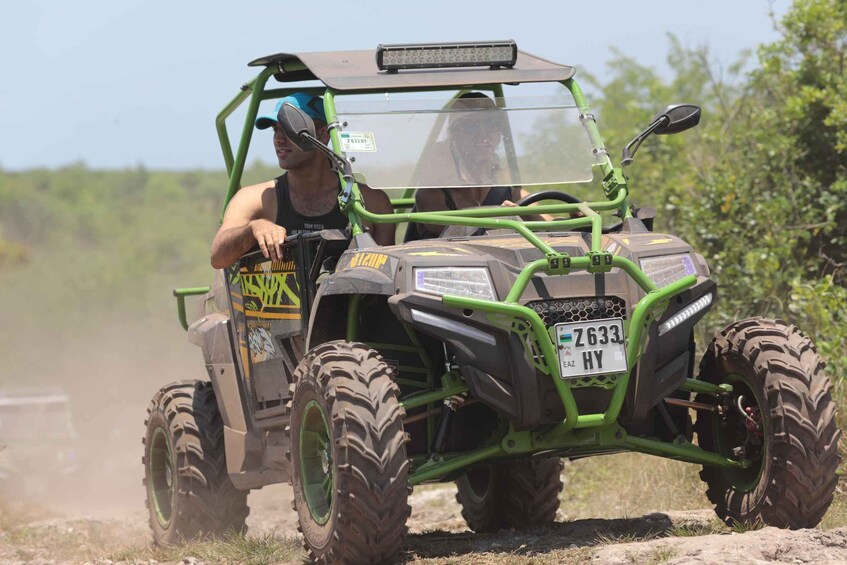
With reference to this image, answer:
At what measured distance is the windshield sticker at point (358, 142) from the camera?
6.76 m

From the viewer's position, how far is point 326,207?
24.4ft

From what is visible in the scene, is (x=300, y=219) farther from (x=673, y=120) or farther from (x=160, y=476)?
(x=160, y=476)

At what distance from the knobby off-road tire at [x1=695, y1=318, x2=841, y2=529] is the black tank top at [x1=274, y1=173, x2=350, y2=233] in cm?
210

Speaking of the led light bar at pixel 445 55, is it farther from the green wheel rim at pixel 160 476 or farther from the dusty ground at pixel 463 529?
the green wheel rim at pixel 160 476

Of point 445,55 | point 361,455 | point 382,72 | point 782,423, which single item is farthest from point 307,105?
point 782,423

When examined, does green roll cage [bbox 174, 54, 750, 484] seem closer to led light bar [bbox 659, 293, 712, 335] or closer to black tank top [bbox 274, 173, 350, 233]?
led light bar [bbox 659, 293, 712, 335]

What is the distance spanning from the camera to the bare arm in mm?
7254

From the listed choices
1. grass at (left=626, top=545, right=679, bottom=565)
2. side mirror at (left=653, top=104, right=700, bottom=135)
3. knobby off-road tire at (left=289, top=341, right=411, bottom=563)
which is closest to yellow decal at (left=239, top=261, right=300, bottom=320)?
knobby off-road tire at (left=289, top=341, right=411, bottom=563)

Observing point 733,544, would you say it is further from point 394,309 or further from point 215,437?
point 215,437

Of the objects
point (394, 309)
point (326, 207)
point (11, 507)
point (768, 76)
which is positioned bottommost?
point (11, 507)

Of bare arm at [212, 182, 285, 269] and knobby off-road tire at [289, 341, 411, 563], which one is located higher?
bare arm at [212, 182, 285, 269]

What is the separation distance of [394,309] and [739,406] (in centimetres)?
170

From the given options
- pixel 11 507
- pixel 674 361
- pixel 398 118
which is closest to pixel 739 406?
pixel 674 361

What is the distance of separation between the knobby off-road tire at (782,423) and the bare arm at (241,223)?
236 centimetres
